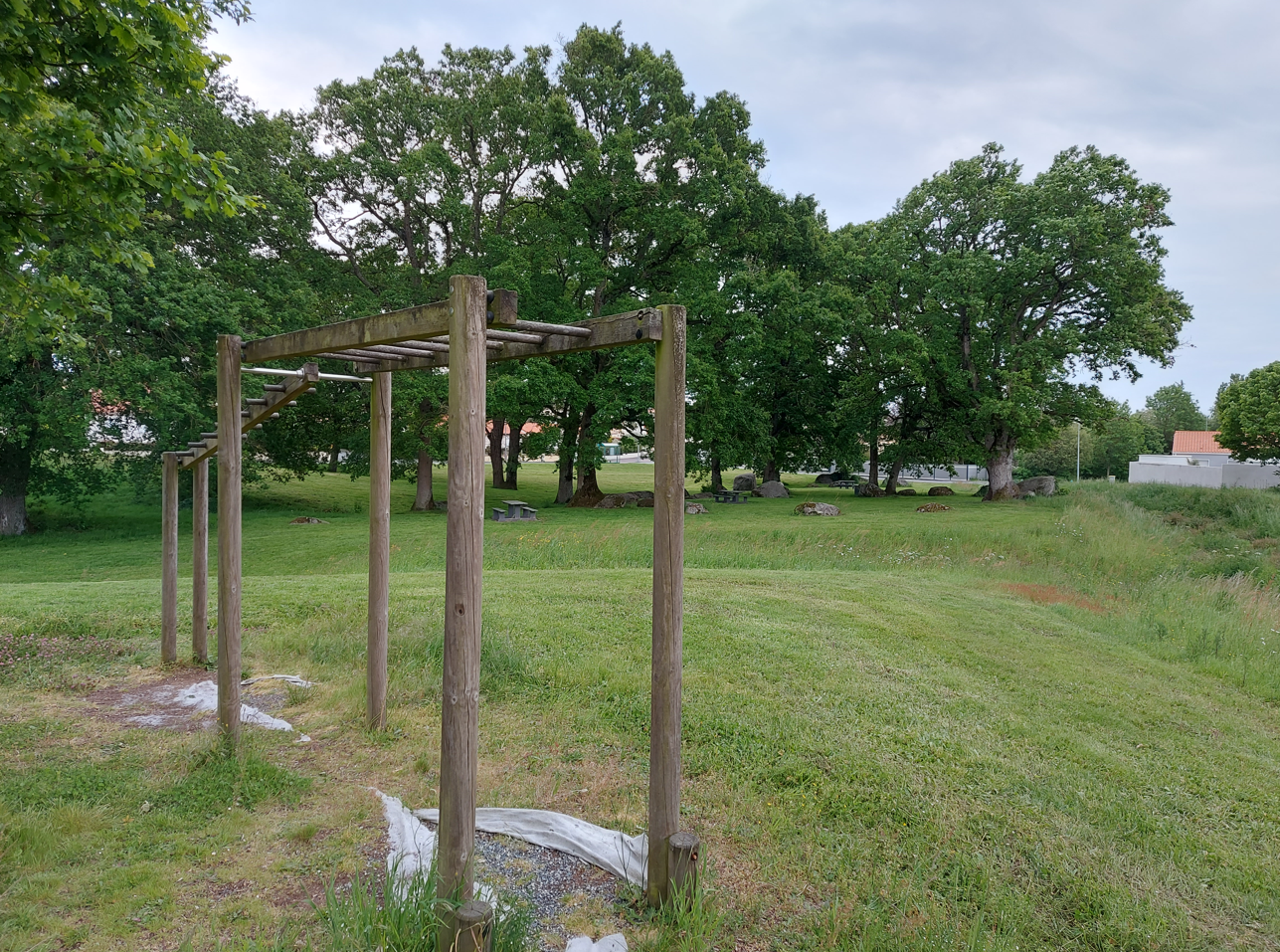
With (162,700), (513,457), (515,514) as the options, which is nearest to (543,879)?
(162,700)

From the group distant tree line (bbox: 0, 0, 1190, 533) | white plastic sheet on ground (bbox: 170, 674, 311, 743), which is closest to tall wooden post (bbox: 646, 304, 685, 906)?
white plastic sheet on ground (bbox: 170, 674, 311, 743)

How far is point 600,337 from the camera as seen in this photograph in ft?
11.8

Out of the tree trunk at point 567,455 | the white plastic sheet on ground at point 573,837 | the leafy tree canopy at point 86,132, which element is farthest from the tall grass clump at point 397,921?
the tree trunk at point 567,455

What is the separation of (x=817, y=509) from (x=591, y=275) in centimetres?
907

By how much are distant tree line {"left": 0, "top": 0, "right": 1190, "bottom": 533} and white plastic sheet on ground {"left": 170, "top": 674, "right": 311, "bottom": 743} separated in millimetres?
12038

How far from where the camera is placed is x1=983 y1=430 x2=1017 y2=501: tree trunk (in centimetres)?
2547

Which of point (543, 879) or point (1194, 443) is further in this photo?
point (1194, 443)

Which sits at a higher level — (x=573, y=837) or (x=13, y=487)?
(x=13, y=487)

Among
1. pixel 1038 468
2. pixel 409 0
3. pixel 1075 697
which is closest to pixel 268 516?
pixel 409 0

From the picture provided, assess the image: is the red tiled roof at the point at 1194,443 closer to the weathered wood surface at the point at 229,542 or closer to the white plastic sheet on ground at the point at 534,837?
the white plastic sheet on ground at the point at 534,837

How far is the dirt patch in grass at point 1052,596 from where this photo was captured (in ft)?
35.8

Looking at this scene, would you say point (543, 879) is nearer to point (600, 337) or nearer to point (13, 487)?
point (600, 337)

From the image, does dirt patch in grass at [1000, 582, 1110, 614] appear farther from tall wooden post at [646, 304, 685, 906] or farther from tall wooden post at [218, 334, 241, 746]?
tall wooden post at [218, 334, 241, 746]

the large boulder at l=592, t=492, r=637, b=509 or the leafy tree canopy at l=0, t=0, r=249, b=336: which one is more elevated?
the leafy tree canopy at l=0, t=0, r=249, b=336
